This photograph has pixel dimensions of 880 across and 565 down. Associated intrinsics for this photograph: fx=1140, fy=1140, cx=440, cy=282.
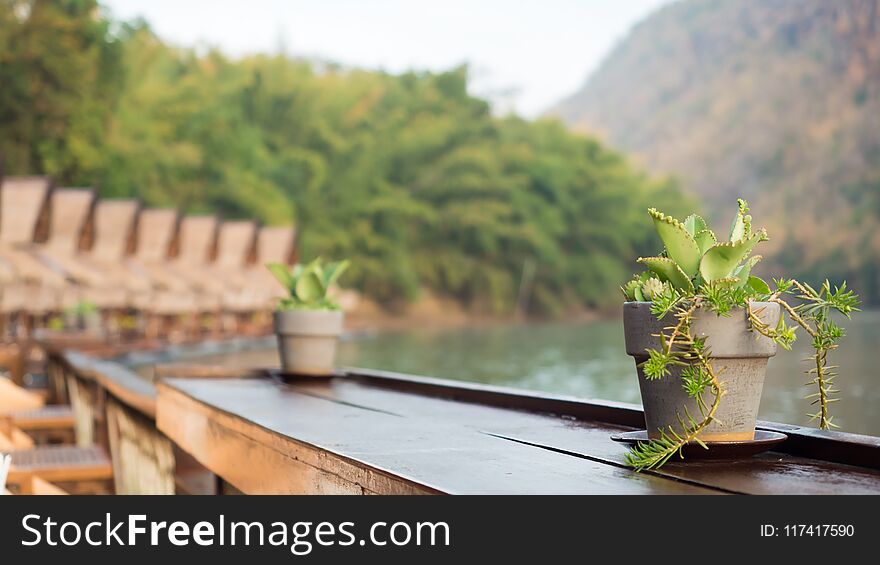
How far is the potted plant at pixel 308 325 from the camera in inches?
133

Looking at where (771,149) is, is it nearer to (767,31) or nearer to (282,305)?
(767,31)

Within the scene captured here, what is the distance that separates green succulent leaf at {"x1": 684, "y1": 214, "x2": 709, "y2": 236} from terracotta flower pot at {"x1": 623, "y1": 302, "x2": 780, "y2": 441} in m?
0.15

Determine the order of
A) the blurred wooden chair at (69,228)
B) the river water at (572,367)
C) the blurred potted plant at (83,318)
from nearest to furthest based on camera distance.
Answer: the river water at (572,367) → the blurred potted plant at (83,318) → the blurred wooden chair at (69,228)

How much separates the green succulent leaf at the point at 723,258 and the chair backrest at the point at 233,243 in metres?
23.9

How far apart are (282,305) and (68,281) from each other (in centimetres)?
1356

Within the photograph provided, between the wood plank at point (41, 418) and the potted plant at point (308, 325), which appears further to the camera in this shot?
the wood plank at point (41, 418)

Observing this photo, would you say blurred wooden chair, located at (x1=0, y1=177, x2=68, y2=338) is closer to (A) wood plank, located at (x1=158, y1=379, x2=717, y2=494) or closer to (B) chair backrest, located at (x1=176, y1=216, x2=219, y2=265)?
(B) chair backrest, located at (x1=176, y1=216, x2=219, y2=265)

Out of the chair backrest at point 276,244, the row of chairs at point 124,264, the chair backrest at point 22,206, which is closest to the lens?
the row of chairs at point 124,264

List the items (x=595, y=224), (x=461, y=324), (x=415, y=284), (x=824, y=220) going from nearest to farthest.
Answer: (x=415, y=284) < (x=461, y=324) < (x=595, y=224) < (x=824, y=220)

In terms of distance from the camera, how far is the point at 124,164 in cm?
2755

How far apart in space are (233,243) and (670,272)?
79.8ft

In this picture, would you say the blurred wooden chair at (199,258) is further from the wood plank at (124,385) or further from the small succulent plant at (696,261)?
the small succulent plant at (696,261)

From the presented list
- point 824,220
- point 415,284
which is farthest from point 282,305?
point 824,220

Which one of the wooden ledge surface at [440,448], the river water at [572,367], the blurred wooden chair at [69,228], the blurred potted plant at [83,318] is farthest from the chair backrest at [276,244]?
the wooden ledge surface at [440,448]
